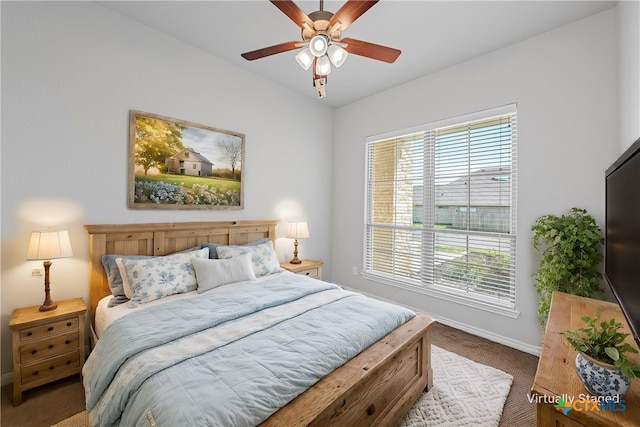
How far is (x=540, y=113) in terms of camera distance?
2.52m

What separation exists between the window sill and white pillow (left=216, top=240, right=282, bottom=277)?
5.28ft

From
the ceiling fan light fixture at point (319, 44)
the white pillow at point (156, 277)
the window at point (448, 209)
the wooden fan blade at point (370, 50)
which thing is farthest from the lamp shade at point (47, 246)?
the window at point (448, 209)

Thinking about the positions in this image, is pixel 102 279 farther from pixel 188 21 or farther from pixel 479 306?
pixel 479 306

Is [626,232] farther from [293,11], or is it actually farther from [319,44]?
[293,11]

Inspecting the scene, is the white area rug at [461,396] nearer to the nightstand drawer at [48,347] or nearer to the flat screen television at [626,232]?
the flat screen television at [626,232]

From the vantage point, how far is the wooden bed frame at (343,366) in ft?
3.94

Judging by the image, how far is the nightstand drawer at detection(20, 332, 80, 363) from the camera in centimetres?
184

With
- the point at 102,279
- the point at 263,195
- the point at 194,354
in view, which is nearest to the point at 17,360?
the point at 102,279

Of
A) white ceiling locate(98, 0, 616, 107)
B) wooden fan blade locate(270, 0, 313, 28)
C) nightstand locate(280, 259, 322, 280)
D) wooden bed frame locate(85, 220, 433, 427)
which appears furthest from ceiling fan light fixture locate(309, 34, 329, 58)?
nightstand locate(280, 259, 322, 280)

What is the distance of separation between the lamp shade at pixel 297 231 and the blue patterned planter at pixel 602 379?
290cm

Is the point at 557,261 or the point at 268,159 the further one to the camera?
the point at 268,159

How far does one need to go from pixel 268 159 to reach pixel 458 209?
7.97 feet

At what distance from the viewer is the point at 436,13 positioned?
2.29 m

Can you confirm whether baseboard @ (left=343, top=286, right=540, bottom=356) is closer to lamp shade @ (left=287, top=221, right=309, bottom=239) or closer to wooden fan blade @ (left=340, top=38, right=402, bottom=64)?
lamp shade @ (left=287, top=221, right=309, bottom=239)
